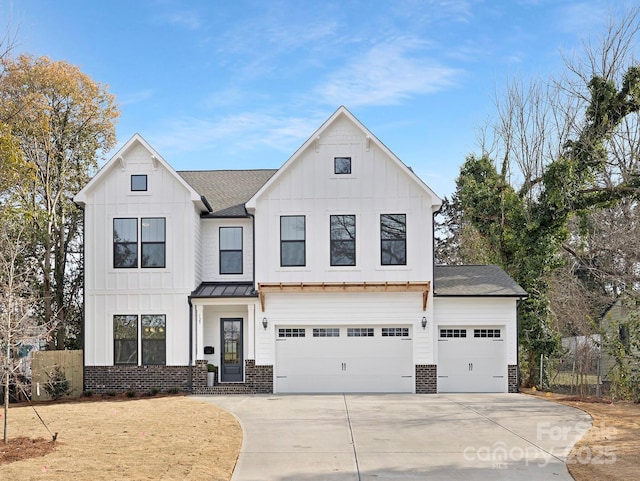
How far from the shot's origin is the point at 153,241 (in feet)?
76.0

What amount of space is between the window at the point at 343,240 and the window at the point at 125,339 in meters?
7.09

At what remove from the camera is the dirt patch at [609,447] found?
10316 millimetres

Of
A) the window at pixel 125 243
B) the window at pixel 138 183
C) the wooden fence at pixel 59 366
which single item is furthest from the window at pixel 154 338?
the window at pixel 138 183

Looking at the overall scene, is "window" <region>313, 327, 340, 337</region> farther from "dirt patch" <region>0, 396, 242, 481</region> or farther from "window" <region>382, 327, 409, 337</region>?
"dirt patch" <region>0, 396, 242, 481</region>

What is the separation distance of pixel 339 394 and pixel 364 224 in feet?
18.7

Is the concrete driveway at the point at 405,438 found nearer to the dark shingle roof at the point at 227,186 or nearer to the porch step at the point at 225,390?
the porch step at the point at 225,390

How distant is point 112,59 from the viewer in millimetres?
23109

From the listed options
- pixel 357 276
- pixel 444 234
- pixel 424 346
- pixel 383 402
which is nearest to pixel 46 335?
pixel 383 402

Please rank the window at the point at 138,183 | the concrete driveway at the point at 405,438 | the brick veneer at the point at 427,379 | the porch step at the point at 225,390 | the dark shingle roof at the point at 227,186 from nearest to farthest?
1. the concrete driveway at the point at 405,438
2. the porch step at the point at 225,390
3. the brick veneer at the point at 427,379
4. the window at the point at 138,183
5. the dark shingle roof at the point at 227,186

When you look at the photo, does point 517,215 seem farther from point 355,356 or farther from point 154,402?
point 154,402

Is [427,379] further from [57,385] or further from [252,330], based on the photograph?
[57,385]

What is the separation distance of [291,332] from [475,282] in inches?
263

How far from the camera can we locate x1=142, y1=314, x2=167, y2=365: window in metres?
22.7

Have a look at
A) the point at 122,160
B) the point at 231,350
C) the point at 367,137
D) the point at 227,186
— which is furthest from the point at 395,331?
the point at 122,160
